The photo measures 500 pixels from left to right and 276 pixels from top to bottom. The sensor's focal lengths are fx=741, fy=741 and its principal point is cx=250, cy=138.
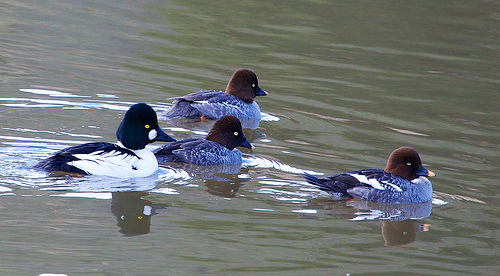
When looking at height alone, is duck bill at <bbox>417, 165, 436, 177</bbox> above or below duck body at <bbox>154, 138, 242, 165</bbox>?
above

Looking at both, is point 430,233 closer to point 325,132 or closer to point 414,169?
point 414,169

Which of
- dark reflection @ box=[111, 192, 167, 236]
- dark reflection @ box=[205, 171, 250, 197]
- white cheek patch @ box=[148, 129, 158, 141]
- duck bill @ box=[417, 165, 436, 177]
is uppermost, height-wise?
white cheek patch @ box=[148, 129, 158, 141]

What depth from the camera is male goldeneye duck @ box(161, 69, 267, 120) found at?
492 inches

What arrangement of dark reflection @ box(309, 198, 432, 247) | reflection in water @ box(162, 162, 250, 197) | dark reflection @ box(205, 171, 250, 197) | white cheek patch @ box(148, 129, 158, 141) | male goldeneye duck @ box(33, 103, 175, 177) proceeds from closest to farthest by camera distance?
dark reflection @ box(309, 198, 432, 247)
male goldeneye duck @ box(33, 103, 175, 177)
dark reflection @ box(205, 171, 250, 197)
reflection in water @ box(162, 162, 250, 197)
white cheek patch @ box(148, 129, 158, 141)

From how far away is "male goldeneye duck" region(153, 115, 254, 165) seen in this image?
1005 cm

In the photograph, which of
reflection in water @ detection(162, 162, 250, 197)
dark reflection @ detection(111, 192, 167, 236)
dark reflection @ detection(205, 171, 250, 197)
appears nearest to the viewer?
dark reflection @ detection(111, 192, 167, 236)

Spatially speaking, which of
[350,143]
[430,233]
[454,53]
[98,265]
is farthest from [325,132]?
[454,53]

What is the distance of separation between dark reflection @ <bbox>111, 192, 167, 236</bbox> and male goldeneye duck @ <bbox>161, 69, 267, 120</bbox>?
3.93 meters

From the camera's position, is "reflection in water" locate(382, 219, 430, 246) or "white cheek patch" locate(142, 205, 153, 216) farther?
"white cheek patch" locate(142, 205, 153, 216)

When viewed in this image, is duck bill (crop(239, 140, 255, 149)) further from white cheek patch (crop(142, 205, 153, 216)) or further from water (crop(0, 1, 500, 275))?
white cheek patch (crop(142, 205, 153, 216))

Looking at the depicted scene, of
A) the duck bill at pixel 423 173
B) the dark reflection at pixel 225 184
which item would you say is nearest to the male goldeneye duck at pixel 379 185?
the duck bill at pixel 423 173

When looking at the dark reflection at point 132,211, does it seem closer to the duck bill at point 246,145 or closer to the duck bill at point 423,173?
the duck bill at point 246,145

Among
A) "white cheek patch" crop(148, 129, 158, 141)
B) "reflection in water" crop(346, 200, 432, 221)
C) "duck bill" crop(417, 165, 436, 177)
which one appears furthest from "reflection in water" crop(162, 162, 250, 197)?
"duck bill" crop(417, 165, 436, 177)

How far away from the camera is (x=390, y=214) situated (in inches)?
343
